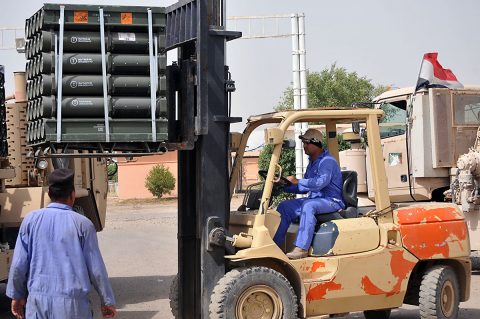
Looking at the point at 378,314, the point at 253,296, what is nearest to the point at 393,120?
the point at 378,314

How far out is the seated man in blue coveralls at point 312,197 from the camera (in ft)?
28.1

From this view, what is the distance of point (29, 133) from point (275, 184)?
2.35m

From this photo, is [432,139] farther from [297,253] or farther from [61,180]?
[61,180]

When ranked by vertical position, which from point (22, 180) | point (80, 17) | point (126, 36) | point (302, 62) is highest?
point (302, 62)

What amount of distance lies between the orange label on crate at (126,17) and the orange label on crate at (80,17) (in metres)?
0.31

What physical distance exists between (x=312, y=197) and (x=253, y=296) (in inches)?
49.0

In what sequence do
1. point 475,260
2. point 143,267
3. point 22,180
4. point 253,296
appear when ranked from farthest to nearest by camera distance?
point 143,267
point 475,260
point 22,180
point 253,296

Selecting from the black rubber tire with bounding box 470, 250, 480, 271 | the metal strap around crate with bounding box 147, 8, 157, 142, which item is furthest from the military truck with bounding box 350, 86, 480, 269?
the metal strap around crate with bounding box 147, 8, 157, 142

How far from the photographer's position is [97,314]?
38.2ft

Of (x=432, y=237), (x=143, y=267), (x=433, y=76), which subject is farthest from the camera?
(x=143, y=267)

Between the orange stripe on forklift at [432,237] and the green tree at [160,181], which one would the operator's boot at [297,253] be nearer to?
the orange stripe on forklift at [432,237]

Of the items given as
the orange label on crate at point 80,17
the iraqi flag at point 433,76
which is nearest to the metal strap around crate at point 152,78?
the orange label on crate at point 80,17

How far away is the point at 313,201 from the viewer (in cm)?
866

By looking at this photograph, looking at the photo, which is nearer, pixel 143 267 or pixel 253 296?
pixel 253 296
